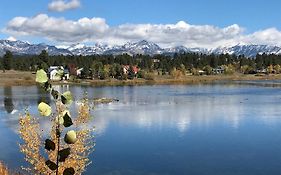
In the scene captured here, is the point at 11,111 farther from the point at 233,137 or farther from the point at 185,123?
the point at 233,137

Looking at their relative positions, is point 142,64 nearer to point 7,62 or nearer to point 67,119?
point 7,62

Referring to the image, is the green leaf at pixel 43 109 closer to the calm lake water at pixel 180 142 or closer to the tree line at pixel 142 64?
the calm lake water at pixel 180 142

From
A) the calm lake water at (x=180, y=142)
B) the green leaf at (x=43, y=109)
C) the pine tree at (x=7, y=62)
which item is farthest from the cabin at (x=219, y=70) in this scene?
the green leaf at (x=43, y=109)

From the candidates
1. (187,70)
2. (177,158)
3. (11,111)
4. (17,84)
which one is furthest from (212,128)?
(187,70)

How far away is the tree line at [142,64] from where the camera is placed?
461ft

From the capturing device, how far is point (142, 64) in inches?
6939

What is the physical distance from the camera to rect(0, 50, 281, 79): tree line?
140375mm

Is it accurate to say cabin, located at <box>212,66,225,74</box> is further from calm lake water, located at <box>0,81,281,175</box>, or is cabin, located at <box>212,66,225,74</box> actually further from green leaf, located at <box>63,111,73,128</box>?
green leaf, located at <box>63,111,73,128</box>

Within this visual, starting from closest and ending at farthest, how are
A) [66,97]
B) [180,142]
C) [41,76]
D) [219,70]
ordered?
[41,76]
[66,97]
[180,142]
[219,70]

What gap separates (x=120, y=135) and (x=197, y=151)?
8.72 metres

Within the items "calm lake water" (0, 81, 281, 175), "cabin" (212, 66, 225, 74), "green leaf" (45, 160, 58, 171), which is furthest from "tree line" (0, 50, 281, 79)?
"green leaf" (45, 160, 58, 171)

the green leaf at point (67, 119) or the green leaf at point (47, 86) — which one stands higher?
the green leaf at point (47, 86)

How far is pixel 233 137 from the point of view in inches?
1330

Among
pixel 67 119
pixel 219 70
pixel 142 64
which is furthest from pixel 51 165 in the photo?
pixel 219 70
